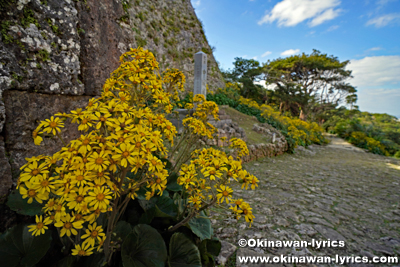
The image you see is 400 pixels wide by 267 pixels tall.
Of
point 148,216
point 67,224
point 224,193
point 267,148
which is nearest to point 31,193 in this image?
point 67,224

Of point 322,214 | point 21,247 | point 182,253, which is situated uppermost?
point 21,247

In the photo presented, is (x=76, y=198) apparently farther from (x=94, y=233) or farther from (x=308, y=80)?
(x=308, y=80)

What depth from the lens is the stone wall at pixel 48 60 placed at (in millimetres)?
1105

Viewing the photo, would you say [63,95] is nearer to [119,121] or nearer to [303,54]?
[119,121]

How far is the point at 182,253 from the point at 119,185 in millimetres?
653

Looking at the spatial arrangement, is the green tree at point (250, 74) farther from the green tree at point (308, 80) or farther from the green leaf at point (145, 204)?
the green leaf at point (145, 204)

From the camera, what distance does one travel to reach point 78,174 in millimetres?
668

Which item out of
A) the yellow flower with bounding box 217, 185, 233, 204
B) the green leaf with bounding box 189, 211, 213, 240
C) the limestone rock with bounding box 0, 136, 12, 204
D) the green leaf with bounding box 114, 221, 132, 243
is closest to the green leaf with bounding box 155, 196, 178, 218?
the green leaf with bounding box 189, 211, 213, 240

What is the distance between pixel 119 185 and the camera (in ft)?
2.69

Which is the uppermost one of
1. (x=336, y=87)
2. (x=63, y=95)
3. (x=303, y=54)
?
(x=303, y=54)

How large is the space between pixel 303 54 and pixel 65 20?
26.1 meters

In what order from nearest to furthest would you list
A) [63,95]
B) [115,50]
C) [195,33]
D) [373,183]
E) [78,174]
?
[78,174] < [63,95] < [115,50] < [373,183] < [195,33]

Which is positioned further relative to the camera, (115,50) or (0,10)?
(115,50)

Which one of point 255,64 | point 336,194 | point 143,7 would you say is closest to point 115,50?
point 336,194
